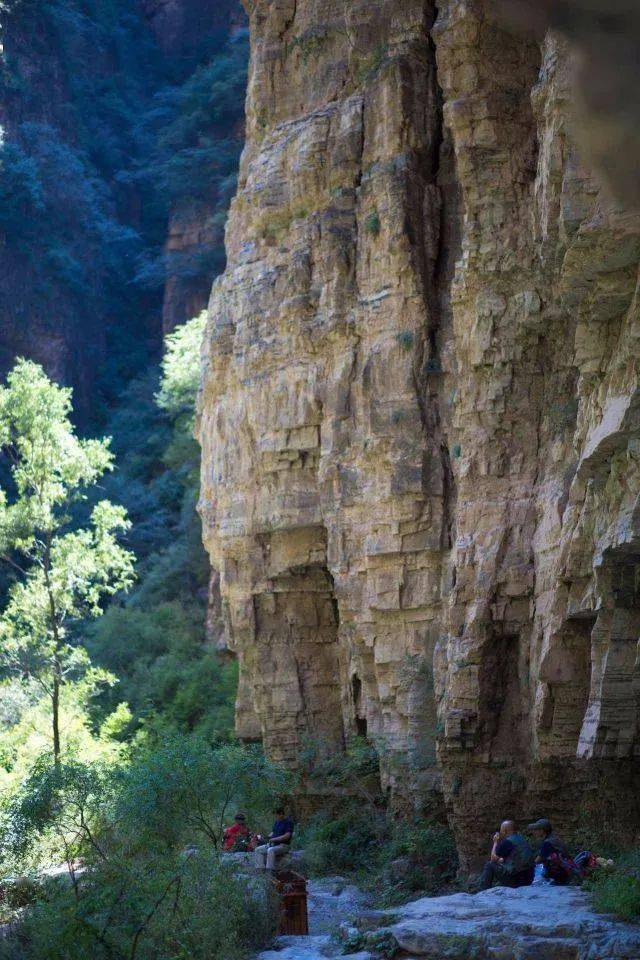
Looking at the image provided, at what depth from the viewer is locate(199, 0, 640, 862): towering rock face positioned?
1634 cm

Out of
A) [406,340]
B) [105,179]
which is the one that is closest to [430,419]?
[406,340]

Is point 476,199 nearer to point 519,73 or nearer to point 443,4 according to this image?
point 519,73

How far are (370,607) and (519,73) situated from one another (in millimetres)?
8391

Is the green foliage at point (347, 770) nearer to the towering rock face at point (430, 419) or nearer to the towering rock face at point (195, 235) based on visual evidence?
the towering rock face at point (430, 419)

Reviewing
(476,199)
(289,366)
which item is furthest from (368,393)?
(476,199)

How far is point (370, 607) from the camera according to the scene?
898 inches

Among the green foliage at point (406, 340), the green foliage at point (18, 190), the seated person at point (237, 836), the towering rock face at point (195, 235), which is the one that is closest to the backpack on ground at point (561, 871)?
the seated person at point (237, 836)

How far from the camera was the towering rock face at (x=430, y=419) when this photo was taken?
643 inches

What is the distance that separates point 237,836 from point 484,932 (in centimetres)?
683

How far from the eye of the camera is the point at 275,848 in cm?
1772

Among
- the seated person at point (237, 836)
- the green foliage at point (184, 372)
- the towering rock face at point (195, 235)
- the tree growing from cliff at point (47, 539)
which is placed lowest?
the seated person at point (237, 836)

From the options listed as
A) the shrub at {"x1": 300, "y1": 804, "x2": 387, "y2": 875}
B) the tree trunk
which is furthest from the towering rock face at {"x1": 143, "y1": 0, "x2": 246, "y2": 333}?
the shrub at {"x1": 300, "y1": 804, "x2": 387, "y2": 875}

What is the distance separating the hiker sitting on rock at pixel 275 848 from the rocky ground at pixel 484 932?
1.49 m

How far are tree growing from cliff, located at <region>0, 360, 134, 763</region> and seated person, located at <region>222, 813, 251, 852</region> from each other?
9849mm
